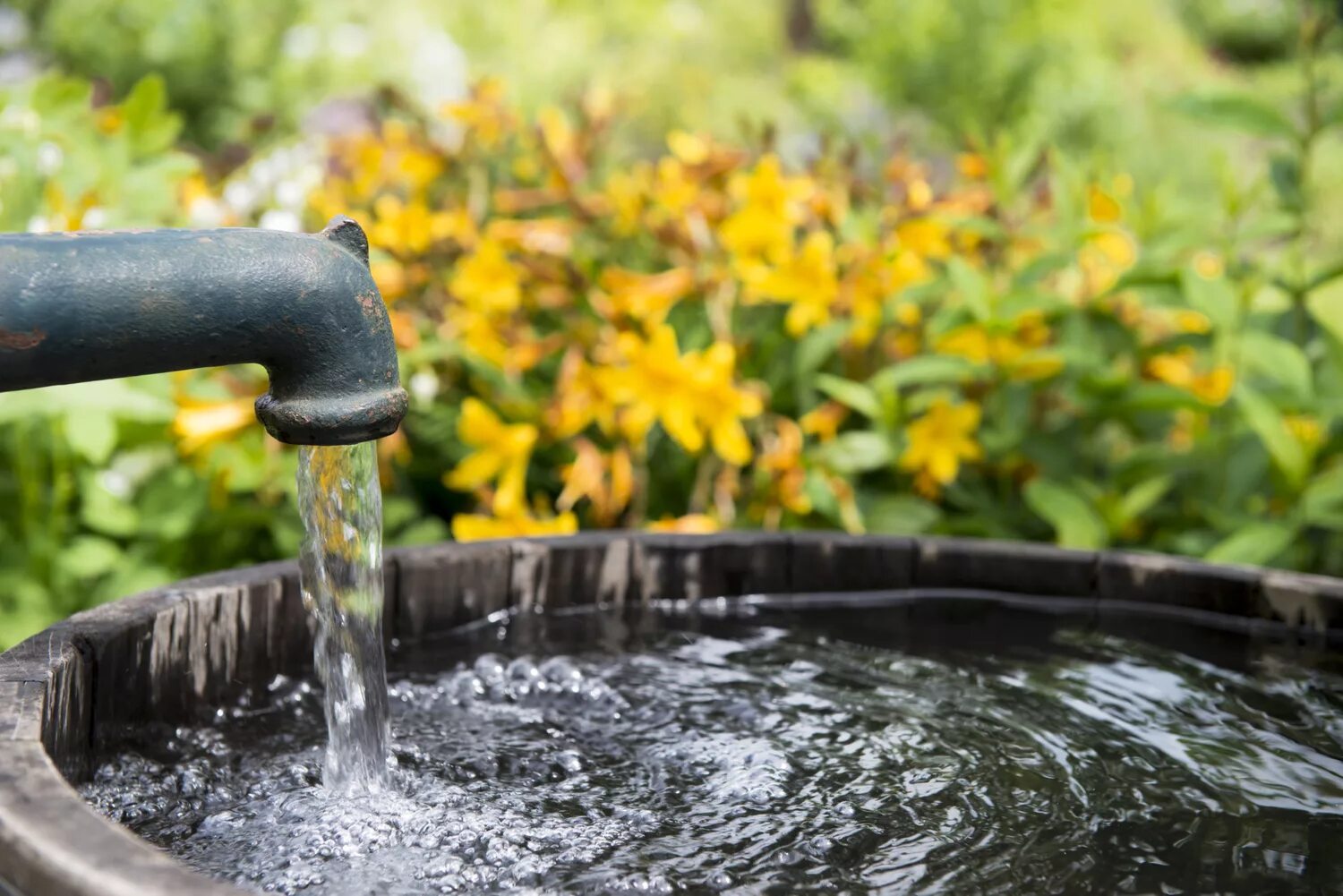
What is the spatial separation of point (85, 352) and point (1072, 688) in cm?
103

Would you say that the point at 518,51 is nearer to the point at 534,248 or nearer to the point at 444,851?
the point at 534,248

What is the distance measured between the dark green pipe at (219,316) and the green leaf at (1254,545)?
4.66ft

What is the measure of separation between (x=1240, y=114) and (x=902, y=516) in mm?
865

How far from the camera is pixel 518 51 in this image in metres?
8.33

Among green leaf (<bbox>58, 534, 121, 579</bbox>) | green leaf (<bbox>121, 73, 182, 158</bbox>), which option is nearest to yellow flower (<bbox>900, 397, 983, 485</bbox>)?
green leaf (<bbox>58, 534, 121, 579</bbox>)

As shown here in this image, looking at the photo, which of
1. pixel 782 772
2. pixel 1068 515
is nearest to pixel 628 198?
pixel 1068 515

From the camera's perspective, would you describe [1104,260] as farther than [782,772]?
Yes

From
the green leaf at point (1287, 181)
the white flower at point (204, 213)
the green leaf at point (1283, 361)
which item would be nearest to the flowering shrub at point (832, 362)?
the green leaf at point (1283, 361)

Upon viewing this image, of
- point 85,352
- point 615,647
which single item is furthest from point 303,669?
point 85,352

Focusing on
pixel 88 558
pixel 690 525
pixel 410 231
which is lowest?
pixel 88 558

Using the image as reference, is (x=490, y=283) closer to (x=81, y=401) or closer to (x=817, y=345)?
(x=817, y=345)

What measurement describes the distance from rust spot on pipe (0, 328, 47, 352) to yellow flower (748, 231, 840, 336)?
5.18 feet

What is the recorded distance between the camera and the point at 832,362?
8.72 ft

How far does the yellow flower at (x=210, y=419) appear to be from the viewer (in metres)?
2.15
